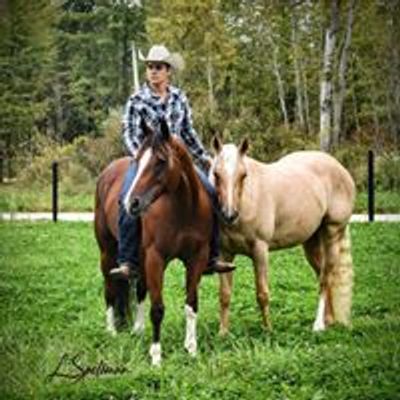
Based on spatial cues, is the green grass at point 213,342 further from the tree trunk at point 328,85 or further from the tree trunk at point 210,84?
the tree trunk at point 210,84

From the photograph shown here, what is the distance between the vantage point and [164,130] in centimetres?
477

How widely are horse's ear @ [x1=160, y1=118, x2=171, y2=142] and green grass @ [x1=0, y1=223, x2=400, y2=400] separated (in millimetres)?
1006

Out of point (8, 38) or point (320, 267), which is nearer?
point (8, 38)

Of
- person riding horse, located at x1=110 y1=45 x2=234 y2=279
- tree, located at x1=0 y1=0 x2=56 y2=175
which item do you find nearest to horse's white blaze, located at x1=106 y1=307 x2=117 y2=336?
person riding horse, located at x1=110 y1=45 x2=234 y2=279

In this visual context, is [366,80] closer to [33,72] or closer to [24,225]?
[24,225]

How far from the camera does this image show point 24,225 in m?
13.1

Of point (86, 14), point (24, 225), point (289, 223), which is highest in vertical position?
point (86, 14)

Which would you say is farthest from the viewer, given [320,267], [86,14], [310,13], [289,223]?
[310,13]

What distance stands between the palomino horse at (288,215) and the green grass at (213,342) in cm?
26

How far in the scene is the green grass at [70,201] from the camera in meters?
13.6

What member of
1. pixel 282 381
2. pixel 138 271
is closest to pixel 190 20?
Result: pixel 138 271

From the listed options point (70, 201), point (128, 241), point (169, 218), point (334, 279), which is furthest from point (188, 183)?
point (70, 201)

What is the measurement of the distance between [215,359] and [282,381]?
2.00ft

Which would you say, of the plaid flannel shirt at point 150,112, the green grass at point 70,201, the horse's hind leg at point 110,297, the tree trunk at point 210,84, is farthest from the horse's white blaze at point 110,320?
the tree trunk at point 210,84
